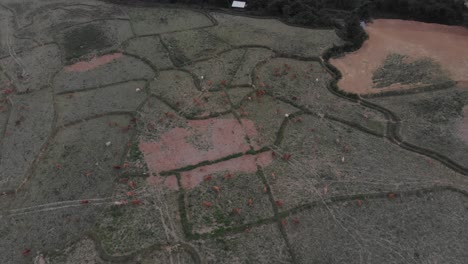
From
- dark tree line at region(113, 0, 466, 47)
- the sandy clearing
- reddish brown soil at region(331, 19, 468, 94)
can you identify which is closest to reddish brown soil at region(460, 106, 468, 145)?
the sandy clearing

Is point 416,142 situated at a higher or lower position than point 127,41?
higher

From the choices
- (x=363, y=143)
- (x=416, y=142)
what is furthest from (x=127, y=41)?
(x=416, y=142)

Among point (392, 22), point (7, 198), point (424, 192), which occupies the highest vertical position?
point (392, 22)

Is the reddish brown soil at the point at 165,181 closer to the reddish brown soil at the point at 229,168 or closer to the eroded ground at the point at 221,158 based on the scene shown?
the eroded ground at the point at 221,158

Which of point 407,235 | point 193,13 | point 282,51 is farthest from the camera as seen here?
point 193,13

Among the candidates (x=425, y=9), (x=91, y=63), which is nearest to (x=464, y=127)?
(x=425, y=9)

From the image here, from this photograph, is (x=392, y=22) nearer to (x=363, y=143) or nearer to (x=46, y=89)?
(x=363, y=143)

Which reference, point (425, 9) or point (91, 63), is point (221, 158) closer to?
point (91, 63)
